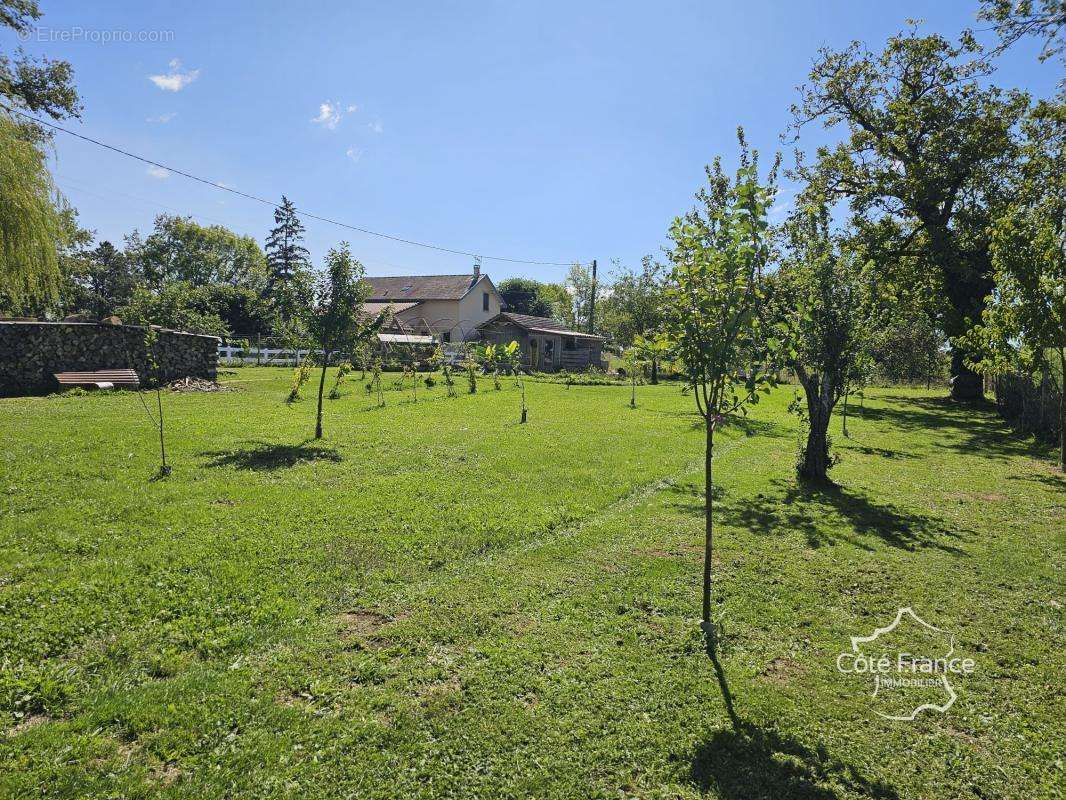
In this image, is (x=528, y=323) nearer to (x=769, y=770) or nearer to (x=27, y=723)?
(x=27, y=723)

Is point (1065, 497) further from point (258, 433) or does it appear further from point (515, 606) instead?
point (258, 433)

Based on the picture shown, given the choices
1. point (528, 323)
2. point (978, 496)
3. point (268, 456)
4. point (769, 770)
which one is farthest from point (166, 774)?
point (528, 323)

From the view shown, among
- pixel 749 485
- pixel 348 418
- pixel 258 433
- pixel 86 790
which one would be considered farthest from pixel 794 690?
pixel 348 418

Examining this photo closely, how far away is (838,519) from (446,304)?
41.8 metres

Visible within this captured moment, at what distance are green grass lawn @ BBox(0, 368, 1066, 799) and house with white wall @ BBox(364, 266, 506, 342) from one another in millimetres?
36523

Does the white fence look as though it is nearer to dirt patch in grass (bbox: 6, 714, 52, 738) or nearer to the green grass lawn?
the green grass lawn

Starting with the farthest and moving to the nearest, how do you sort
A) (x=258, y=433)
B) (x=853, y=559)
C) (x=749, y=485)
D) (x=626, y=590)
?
(x=258, y=433) < (x=749, y=485) < (x=853, y=559) < (x=626, y=590)

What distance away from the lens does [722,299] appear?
178 inches

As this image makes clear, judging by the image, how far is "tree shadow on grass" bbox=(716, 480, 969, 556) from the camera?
7.37m

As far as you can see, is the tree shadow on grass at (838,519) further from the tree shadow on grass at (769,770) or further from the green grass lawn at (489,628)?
the tree shadow on grass at (769,770)

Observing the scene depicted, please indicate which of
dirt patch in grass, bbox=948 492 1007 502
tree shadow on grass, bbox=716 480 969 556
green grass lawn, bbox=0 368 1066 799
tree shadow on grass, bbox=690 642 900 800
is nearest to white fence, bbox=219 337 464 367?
green grass lawn, bbox=0 368 1066 799

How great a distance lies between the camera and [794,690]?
4.05 m

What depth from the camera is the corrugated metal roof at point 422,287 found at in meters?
47.3

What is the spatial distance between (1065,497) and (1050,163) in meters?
16.8
